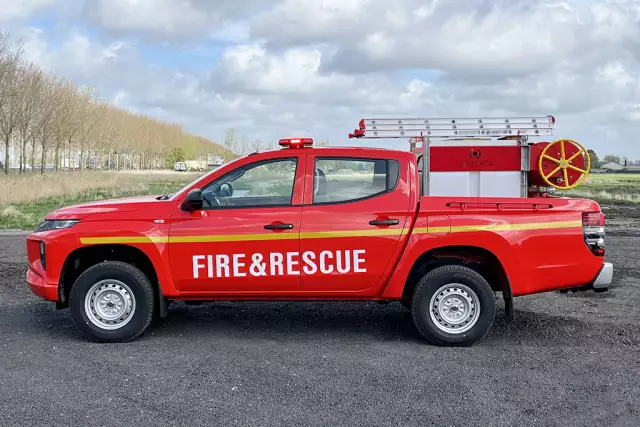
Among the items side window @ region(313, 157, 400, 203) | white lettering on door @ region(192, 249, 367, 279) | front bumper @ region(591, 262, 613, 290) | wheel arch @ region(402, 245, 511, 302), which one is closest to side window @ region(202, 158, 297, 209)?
side window @ region(313, 157, 400, 203)

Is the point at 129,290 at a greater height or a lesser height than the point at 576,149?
lesser

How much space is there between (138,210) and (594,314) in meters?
5.23

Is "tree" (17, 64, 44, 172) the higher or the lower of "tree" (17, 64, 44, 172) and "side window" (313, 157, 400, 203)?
the higher

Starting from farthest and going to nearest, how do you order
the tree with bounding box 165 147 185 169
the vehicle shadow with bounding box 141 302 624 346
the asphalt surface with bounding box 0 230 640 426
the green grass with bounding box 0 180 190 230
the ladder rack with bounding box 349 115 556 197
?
1. the tree with bounding box 165 147 185 169
2. the green grass with bounding box 0 180 190 230
3. the ladder rack with bounding box 349 115 556 197
4. the vehicle shadow with bounding box 141 302 624 346
5. the asphalt surface with bounding box 0 230 640 426

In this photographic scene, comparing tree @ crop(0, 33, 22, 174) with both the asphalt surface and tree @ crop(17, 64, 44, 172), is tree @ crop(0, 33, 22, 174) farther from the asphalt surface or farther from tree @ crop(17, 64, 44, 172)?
the asphalt surface

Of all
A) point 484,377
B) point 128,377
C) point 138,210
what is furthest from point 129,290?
point 484,377

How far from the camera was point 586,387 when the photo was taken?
208 inches

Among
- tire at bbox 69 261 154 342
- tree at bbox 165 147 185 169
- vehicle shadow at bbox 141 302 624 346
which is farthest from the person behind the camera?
tree at bbox 165 147 185 169

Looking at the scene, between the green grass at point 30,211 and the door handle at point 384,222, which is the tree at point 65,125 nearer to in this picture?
the green grass at point 30,211

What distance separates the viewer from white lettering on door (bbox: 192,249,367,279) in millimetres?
6457

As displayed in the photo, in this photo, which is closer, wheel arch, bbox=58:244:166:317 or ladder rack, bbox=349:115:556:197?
wheel arch, bbox=58:244:166:317

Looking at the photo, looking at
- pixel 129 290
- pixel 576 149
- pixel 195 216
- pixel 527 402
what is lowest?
pixel 527 402

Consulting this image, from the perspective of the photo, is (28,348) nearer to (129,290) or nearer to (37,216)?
(129,290)

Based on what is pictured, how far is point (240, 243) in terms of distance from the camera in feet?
21.2
